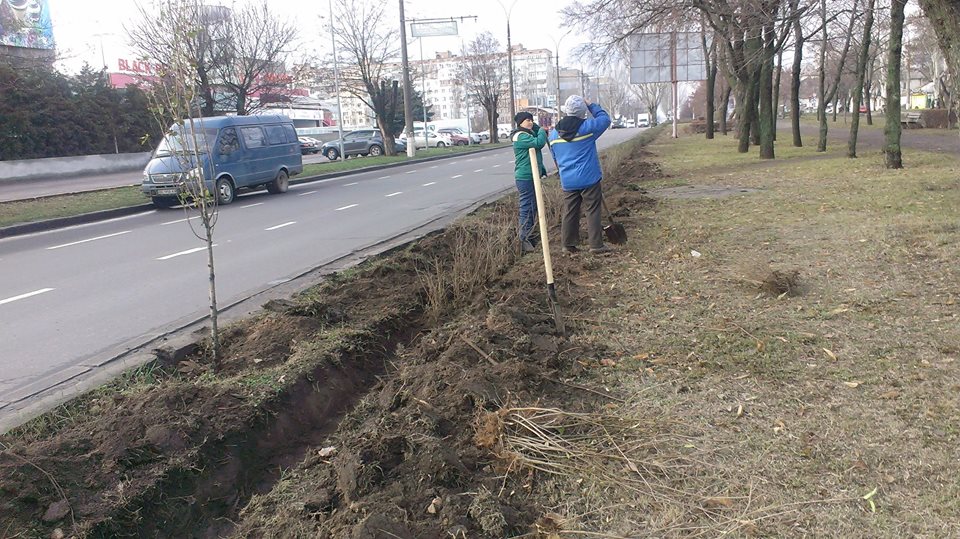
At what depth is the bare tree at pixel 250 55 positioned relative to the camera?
2878 centimetres

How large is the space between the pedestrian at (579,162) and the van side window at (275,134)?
1299 centimetres

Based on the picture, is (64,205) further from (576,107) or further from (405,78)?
(405,78)

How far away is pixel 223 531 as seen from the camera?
3391 millimetres

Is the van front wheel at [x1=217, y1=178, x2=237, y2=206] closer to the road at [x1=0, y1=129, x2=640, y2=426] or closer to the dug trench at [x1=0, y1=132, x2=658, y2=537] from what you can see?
the road at [x1=0, y1=129, x2=640, y2=426]

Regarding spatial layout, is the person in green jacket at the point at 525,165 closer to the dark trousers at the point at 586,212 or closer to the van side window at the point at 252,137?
the dark trousers at the point at 586,212

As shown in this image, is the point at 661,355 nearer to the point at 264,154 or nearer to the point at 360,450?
the point at 360,450

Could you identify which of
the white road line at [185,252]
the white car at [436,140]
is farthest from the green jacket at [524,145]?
the white car at [436,140]

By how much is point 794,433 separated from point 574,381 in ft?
4.06

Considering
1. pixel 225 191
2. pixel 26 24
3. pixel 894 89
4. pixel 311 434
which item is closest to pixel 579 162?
pixel 311 434

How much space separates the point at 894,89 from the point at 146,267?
46.7 feet

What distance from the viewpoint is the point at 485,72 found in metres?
56.0

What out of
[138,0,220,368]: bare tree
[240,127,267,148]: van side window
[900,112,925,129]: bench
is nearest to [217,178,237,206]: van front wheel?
[240,127,267,148]: van side window

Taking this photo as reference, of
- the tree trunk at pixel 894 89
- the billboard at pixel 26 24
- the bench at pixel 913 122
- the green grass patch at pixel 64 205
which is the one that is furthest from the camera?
the bench at pixel 913 122

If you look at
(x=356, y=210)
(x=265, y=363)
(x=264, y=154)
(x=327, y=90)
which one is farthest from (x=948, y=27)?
(x=327, y=90)
